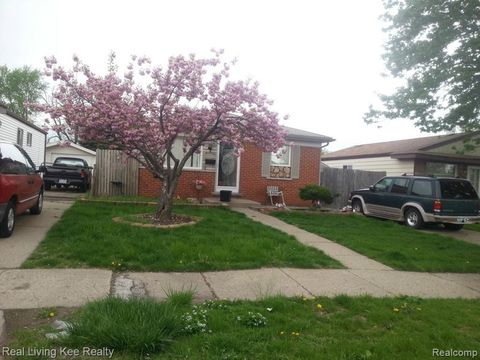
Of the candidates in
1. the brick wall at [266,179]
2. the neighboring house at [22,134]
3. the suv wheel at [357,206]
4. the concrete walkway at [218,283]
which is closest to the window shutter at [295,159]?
the brick wall at [266,179]

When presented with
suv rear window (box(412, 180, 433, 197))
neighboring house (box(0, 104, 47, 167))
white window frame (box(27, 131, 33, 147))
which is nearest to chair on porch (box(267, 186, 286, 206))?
suv rear window (box(412, 180, 433, 197))

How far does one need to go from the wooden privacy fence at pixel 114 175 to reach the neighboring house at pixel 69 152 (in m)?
21.0

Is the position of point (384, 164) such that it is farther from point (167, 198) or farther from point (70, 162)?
point (70, 162)

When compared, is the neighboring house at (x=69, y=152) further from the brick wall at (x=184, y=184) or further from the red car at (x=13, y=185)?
the red car at (x=13, y=185)

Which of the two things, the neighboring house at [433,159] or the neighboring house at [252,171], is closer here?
the neighboring house at [252,171]

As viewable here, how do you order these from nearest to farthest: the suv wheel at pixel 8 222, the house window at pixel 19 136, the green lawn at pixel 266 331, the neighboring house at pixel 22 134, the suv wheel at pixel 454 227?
the green lawn at pixel 266 331, the suv wheel at pixel 8 222, the suv wheel at pixel 454 227, the neighboring house at pixel 22 134, the house window at pixel 19 136

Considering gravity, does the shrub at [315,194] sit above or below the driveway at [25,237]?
above

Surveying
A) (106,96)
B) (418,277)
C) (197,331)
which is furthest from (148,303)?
(106,96)

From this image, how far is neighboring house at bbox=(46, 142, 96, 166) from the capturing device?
3453cm

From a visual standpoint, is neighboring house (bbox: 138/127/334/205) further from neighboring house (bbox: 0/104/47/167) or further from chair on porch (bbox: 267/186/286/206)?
neighboring house (bbox: 0/104/47/167)

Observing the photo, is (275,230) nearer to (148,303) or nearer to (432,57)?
(148,303)

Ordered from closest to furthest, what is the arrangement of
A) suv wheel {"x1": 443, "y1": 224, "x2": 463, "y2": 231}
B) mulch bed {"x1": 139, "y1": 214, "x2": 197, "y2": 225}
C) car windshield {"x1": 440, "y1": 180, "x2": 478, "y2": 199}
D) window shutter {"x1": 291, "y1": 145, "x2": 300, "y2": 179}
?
mulch bed {"x1": 139, "y1": 214, "x2": 197, "y2": 225} → car windshield {"x1": 440, "y1": 180, "x2": 478, "y2": 199} → suv wheel {"x1": 443, "y1": 224, "x2": 463, "y2": 231} → window shutter {"x1": 291, "y1": 145, "x2": 300, "y2": 179}

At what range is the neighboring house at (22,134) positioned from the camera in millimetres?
18609

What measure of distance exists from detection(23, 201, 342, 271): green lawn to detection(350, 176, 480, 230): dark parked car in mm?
5990
